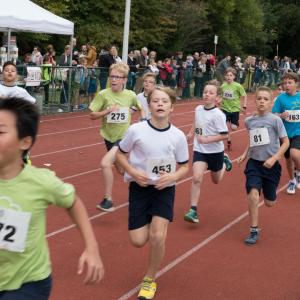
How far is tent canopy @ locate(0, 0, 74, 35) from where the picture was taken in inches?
593

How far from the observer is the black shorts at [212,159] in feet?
23.0

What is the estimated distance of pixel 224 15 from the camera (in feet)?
169

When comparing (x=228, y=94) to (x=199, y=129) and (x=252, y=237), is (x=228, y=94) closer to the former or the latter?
(x=199, y=129)

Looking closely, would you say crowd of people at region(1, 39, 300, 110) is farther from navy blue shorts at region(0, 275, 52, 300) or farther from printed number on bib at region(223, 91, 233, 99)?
navy blue shorts at region(0, 275, 52, 300)

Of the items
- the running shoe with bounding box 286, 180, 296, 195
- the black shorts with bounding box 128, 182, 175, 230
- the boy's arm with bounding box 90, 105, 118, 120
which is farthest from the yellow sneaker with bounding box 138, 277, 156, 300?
the running shoe with bounding box 286, 180, 296, 195

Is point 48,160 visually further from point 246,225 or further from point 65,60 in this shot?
point 65,60

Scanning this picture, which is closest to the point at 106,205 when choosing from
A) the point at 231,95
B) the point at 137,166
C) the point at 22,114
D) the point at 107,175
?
the point at 107,175

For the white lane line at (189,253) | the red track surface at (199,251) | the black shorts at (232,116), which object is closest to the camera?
the white lane line at (189,253)

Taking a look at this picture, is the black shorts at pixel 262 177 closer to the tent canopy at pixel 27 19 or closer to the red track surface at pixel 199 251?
the red track surface at pixel 199 251

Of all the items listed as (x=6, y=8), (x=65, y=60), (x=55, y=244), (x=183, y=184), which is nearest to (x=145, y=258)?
(x=55, y=244)

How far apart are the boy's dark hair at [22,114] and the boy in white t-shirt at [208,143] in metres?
4.04

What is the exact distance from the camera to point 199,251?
605cm

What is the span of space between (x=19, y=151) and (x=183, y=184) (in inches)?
255

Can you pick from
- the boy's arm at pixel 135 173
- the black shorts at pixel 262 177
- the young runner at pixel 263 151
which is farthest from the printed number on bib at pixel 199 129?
the boy's arm at pixel 135 173
